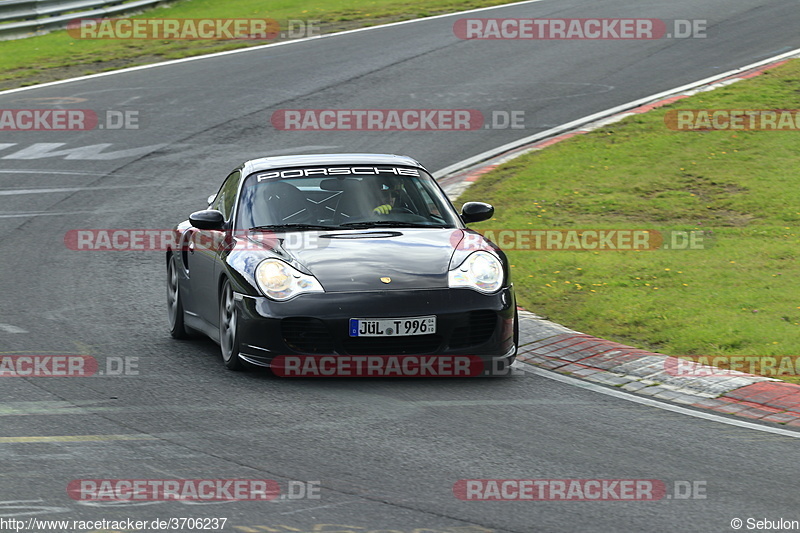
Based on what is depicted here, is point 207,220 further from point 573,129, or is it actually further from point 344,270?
point 573,129

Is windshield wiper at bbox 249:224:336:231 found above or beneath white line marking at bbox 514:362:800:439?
above

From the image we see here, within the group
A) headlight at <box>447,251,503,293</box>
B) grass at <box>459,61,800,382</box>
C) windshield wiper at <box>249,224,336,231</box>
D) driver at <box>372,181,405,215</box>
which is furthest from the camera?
grass at <box>459,61,800,382</box>

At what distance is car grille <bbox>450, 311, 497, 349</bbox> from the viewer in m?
7.88

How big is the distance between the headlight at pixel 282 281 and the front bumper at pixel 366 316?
2.1 inches

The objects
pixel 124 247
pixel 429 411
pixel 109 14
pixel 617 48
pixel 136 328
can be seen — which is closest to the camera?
pixel 429 411

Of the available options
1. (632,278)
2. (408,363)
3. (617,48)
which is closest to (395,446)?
(408,363)

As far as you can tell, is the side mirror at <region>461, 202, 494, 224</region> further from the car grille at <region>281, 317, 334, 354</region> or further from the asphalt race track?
the car grille at <region>281, 317, 334, 354</region>

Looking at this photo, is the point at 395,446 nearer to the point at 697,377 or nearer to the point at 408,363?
the point at 408,363

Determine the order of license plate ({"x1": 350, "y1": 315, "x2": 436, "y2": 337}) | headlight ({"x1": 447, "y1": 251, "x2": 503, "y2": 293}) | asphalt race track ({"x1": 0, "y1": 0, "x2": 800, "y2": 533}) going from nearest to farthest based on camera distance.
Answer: asphalt race track ({"x1": 0, "y1": 0, "x2": 800, "y2": 533}), license plate ({"x1": 350, "y1": 315, "x2": 436, "y2": 337}), headlight ({"x1": 447, "y1": 251, "x2": 503, "y2": 293})

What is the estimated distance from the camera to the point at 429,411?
23.5 feet

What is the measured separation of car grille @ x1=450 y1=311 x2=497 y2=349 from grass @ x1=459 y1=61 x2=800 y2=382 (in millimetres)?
1552

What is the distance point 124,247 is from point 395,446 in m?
7.42

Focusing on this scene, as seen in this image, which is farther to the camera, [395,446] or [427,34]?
[427,34]

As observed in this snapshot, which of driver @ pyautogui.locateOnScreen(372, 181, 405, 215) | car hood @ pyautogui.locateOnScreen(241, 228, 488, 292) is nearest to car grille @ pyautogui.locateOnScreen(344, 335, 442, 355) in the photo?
car hood @ pyautogui.locateOnScreen(241, 228, 488, 292)
